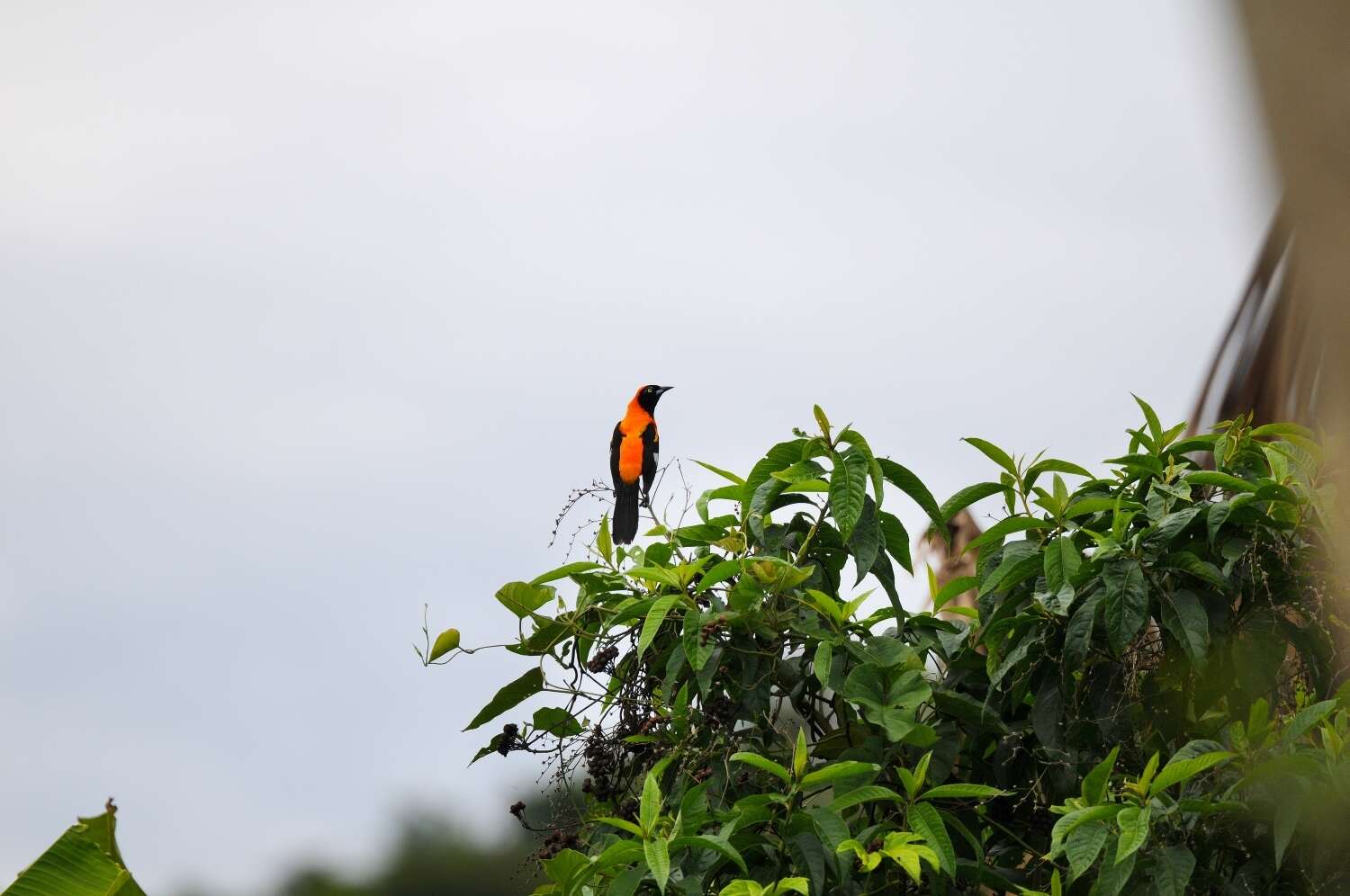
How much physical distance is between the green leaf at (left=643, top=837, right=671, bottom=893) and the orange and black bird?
1685mm

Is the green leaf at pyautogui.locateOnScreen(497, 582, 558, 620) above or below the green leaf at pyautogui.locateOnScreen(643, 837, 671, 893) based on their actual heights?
above

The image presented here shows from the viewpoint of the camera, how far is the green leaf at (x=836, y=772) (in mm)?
1838

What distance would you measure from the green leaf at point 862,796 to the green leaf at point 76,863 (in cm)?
134

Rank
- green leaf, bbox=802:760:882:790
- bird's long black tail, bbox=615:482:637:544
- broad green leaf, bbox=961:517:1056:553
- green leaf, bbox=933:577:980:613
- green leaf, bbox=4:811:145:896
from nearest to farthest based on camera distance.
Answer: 1. green leaf, bbox=802:760:882:790
2. broad green leaf, bbox=961:517:1056:553
3. green leaf, bbox=933:577:980:613
4. green leaf, bbox=4:811:145:896
5. bird's long black tail, bbox=615:482:637:544

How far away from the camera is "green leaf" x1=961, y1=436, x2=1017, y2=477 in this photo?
2068 mm

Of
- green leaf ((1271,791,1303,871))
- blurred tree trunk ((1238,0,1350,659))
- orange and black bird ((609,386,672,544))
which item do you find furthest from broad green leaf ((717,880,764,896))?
orange and black bird ((609,386,672,544))

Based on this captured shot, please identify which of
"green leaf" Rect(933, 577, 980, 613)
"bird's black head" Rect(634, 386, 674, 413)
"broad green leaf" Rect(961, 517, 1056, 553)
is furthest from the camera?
"bird's black head" Rect(634, 386, 674, 413)

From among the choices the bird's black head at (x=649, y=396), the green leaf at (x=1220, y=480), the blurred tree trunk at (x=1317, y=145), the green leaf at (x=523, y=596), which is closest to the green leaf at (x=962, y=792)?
the green leaf at (x=1220, y=480)

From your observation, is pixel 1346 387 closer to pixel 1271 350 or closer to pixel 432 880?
pixel 1271 350

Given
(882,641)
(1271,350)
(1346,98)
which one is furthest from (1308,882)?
(1346,98)

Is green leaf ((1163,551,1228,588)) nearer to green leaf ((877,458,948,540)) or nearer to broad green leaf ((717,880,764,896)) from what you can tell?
green leaf ((877,458,948,540))

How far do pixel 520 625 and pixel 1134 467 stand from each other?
1057 mm

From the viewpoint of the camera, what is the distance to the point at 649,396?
409cm

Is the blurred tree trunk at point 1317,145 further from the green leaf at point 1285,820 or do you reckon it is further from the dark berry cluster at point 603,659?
the dark berry cluster at point 603,659
